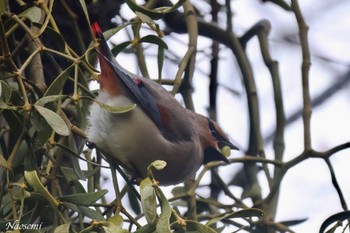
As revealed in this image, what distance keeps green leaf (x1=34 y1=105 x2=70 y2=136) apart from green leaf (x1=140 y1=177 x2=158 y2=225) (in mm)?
141

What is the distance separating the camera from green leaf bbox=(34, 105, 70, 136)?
3.29 ft

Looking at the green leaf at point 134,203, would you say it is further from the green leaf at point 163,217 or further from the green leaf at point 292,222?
the green leaf at point 163,217

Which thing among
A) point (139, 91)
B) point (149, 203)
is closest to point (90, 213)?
point (149, 203)

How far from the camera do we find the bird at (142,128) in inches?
54.9

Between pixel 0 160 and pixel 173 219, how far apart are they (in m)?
0.25

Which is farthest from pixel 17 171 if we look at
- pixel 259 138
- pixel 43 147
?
pixel 259 138

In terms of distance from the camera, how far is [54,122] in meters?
1.01

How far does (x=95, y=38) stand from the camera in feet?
4.14

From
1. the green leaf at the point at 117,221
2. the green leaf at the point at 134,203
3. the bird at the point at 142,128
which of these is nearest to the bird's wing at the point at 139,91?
the bird at the point at 142,128

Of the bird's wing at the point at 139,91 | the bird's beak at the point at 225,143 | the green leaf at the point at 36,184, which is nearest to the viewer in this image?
the green leaf at the point at 36,184

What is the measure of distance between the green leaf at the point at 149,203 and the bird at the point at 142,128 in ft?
1.29

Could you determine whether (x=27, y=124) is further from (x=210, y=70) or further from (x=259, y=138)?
(x=210, y=70)

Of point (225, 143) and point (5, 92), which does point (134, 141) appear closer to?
point (225, 143)

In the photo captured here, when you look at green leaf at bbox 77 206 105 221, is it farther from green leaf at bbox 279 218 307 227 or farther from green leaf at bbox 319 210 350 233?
green leaf at bbox 279 218 307 227
